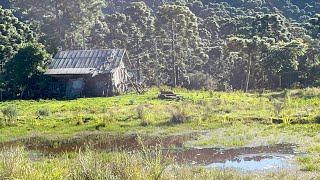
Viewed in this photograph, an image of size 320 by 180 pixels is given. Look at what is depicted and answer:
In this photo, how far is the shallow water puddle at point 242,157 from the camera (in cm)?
1409

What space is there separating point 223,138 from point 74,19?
1512 inches

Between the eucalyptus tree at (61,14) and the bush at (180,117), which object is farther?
the eucalyptus tree at (61,14)

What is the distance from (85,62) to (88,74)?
7.03ft

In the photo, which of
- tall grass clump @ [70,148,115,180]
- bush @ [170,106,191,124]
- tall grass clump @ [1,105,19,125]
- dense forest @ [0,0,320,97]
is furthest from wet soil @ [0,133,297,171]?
dense forest @ [0,0,320,97]

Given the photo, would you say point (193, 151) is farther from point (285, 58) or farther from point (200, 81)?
point (200, 81)

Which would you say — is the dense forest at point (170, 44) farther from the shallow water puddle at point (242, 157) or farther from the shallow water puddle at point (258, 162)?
the shallow water puddle at point (258, 162)

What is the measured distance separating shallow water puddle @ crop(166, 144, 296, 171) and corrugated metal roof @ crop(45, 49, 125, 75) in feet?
84.8

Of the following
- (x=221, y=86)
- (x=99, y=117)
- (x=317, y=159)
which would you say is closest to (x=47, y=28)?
(x=221, y=86)

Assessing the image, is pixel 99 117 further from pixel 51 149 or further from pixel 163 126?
pixel 51 149

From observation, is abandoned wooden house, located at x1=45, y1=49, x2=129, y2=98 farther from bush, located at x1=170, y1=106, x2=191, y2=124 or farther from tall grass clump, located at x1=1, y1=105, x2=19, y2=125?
bush, located at x1=170, y1=106, x2=191, y2=124

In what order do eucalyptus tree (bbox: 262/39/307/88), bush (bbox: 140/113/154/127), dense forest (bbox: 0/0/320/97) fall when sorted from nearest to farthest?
bush (bbox: 140/113/154/127) < dense forest (bbox: 0/0/320/97) < eucalyptus tree (bbox: 262/39/307/88)

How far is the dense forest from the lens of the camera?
4281 cm

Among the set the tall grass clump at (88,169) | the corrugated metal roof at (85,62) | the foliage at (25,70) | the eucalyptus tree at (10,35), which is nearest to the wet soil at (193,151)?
the tall grass clump at (88,169)

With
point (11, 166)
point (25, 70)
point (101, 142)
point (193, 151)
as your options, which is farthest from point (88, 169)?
point (25, 70)
